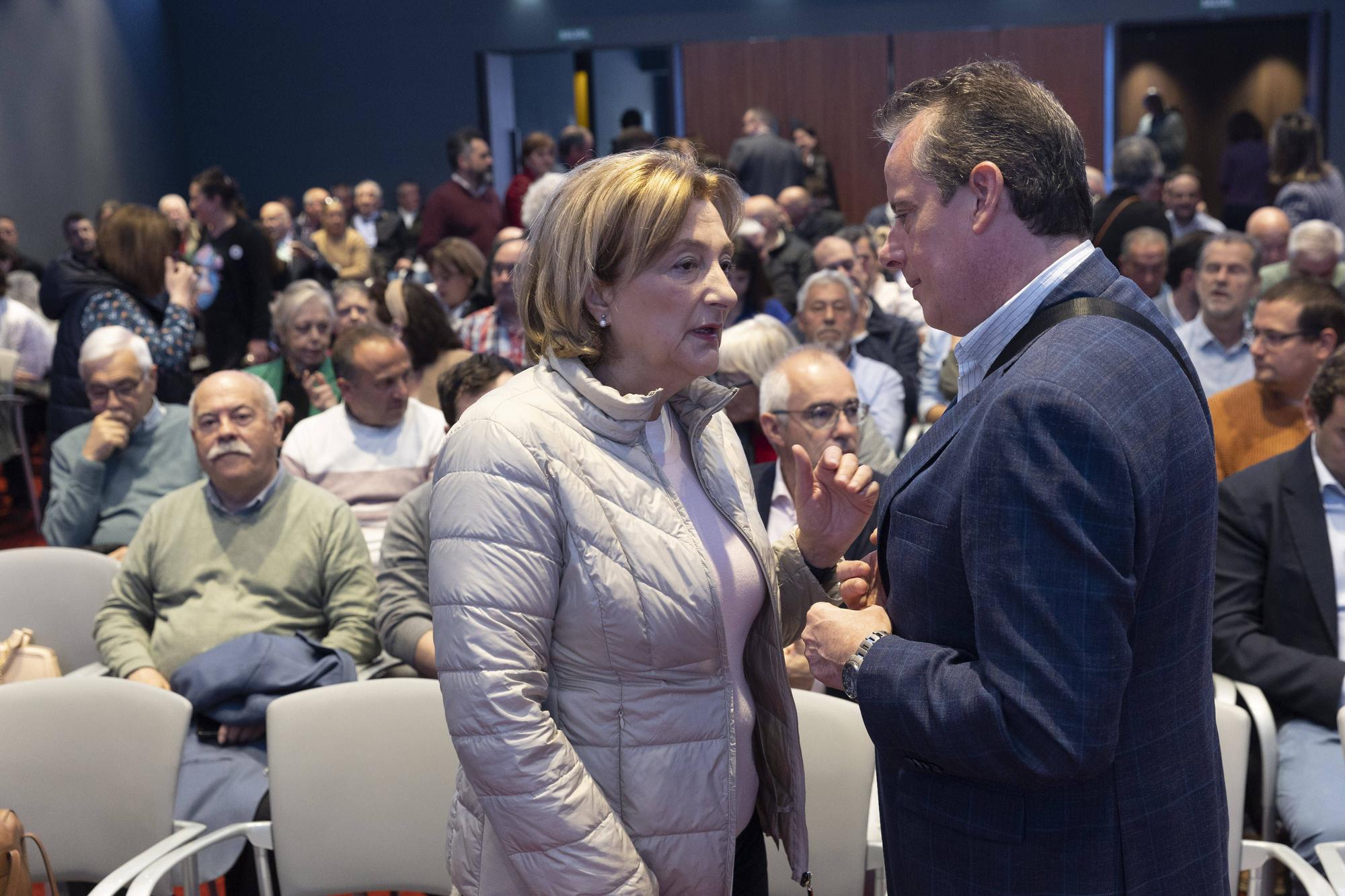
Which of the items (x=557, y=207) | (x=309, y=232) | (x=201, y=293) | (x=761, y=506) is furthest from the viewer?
(x=309, y=232)

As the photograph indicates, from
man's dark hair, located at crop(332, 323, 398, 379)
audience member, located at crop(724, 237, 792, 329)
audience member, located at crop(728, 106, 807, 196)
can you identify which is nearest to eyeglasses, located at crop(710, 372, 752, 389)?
man's dark hair, located at crop(332, 323, 398, 379)

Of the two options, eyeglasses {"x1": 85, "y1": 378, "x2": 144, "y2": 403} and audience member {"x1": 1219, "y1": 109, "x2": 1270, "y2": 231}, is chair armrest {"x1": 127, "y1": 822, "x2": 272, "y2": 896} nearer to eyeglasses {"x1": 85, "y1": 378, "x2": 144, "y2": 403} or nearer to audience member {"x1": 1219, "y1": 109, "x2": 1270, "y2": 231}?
eyeglasses {"x1": 85, "y1": 378, "x2": 144, "y2": 403}

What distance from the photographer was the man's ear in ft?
4.01

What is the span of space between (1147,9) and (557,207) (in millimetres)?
12655

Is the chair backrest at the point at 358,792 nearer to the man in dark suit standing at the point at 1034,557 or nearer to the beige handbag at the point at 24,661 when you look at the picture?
the beige handbag at the point at 24,661

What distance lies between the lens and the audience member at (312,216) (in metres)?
10.5

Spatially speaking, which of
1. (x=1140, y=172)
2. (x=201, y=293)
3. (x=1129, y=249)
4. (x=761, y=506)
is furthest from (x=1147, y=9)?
(x=761, y=506)

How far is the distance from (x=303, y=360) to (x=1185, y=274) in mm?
3970

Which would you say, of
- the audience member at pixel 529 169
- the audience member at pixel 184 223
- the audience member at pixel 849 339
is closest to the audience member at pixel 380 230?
the audience member at pixel 184 223

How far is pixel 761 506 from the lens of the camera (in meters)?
3.16

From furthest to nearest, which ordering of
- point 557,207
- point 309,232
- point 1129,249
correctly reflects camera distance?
point 309,232
point 1129,249
point 557,207

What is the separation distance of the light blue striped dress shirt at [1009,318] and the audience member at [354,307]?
173 inches

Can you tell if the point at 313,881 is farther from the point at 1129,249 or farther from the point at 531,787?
the point at 1129,249

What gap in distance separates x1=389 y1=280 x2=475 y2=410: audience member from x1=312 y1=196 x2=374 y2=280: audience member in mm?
4919
